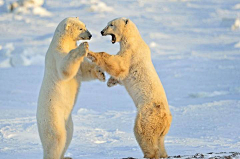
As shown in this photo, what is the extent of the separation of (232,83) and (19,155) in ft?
23.1

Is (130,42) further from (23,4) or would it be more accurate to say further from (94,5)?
(23,4)

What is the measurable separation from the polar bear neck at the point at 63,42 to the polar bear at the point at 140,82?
35cm

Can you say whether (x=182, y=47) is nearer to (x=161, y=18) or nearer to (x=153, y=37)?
(x=153, y=37)

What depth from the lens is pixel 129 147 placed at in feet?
26.7

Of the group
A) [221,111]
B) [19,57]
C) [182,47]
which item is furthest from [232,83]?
[19,57]

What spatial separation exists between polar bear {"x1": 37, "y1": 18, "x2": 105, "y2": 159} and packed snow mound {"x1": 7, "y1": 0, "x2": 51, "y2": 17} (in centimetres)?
1375

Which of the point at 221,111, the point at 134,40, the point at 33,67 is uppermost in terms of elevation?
the point at 134,40

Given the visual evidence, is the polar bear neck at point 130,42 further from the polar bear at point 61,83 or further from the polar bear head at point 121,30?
the polar bear at point 61,83

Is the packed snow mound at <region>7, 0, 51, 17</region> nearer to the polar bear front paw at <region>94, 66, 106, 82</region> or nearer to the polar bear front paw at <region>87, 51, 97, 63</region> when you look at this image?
the polar bear front paw at <region>94, 66, 106, 82</region>

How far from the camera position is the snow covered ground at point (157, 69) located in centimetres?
853

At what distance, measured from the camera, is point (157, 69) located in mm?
14375

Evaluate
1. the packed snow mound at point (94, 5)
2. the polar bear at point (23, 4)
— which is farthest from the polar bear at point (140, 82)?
the polar bear at point (23, 4)

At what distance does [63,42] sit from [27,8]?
14371mm

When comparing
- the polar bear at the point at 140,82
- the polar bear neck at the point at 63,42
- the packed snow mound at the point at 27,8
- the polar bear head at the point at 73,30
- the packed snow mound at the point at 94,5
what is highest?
the polar bear head at the point at 73,30
